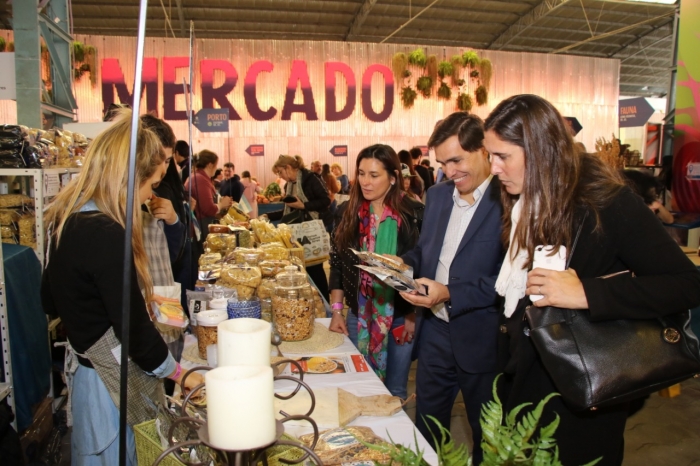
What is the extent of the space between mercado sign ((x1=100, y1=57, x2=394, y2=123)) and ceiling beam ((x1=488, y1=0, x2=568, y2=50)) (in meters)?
5.13

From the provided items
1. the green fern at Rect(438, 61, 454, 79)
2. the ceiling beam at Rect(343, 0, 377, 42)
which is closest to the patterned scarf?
the green fern at Rect(438, 61, 454, 79)

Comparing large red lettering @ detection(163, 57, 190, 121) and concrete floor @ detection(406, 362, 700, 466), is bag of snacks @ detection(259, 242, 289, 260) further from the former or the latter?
large red lettering @ detection(163, 57, 190, 121)

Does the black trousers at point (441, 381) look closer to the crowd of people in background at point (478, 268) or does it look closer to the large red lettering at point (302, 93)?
the crowd of people in background at point (478, 268)

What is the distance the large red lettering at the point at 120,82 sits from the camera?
1130cm

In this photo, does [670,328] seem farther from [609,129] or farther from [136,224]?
[609,129]

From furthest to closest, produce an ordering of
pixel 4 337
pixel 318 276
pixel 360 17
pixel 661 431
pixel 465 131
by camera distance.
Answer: pixel 360 17 → pixel 318 276 → pixel 661 431 → pixel 4 337 → pixel 465 131

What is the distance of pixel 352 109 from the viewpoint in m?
12.5

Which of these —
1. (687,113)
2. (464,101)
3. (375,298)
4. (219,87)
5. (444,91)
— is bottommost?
(375,298)

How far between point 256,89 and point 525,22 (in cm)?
853

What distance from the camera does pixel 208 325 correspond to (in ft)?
5.99

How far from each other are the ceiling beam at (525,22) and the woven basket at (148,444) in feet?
48.5

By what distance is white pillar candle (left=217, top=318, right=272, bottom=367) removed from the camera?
3.36ft

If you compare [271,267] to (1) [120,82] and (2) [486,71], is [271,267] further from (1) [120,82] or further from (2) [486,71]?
(2) [486,71]

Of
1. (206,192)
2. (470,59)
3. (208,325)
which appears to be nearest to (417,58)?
(470,59)
